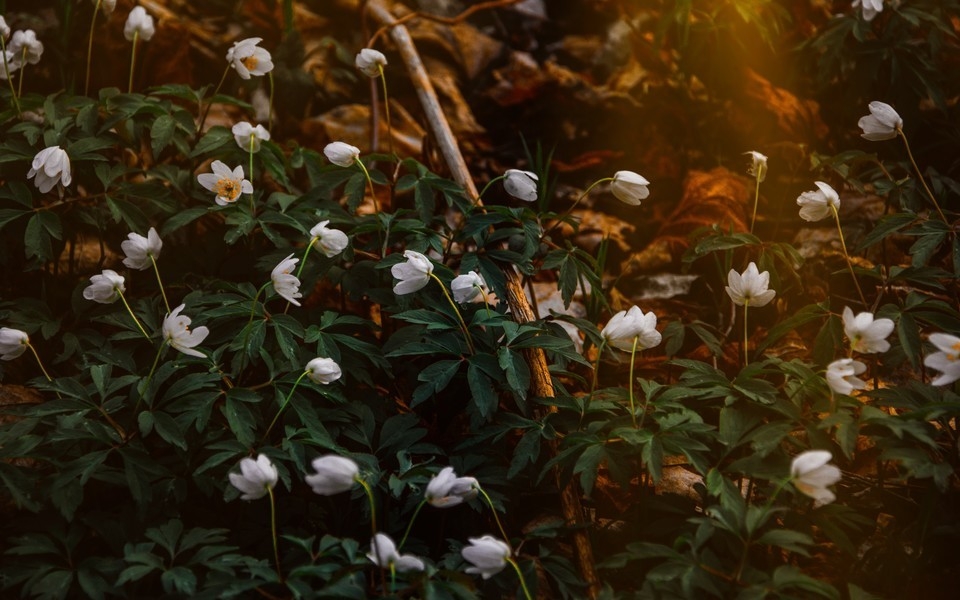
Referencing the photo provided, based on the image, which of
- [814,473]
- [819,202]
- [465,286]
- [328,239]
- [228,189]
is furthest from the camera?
[228,189]

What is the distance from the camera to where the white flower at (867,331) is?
1.92m

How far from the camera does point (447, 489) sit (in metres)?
1.78

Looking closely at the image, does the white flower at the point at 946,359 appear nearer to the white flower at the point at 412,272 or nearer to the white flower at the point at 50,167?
the white flower at the point at 412,272

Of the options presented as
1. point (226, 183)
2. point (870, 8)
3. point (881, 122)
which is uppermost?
point (870, 8)

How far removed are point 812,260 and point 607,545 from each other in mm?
1715

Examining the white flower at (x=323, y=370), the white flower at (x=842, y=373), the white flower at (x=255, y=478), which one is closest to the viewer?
the white flower at (x=255, y=478)

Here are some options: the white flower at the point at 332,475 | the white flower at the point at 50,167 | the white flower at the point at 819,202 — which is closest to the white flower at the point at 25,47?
the white flower at the point at 50,167

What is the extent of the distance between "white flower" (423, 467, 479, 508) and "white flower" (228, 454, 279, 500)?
371 millimetres

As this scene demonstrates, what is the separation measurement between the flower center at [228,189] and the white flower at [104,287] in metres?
0.46

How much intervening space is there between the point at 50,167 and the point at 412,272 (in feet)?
3.98

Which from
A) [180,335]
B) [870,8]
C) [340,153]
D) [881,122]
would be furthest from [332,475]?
[870,8]

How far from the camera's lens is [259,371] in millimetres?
2510

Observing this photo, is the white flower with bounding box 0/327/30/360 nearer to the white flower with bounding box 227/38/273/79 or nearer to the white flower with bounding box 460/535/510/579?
the white flower with bounding box 227/38/273/79

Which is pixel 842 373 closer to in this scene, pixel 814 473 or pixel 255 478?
pixel 814 473
